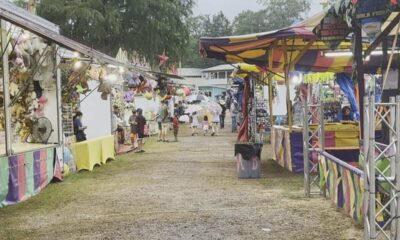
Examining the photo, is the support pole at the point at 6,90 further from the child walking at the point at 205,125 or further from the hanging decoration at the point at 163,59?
the hanging decoration at the point at 163,59

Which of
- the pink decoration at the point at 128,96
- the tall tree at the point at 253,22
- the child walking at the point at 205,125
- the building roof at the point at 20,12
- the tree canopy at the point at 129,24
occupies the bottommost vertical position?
the child walking at the point at 205,125

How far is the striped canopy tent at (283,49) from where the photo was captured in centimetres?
1079

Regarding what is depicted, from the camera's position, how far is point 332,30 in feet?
24.4

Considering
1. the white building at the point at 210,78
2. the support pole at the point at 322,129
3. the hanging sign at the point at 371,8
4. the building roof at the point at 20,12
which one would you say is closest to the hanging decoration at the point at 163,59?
the building roof at the point at 20,12

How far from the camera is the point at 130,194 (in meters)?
9.84

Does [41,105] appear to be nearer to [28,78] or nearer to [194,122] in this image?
[28,78]

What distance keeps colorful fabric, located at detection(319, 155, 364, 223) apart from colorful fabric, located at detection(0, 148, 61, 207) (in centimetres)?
528

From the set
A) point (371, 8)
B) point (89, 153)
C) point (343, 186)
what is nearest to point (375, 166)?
point (371, 8)

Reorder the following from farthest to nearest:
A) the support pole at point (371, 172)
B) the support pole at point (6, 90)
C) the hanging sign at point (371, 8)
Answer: the support pole at point (6, 90) < the hanging sign at point (371, 8) < the support pole at point (371, 172)

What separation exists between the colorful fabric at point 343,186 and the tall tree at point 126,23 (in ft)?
69.6

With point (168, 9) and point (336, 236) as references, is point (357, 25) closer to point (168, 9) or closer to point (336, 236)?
point (336, 236)

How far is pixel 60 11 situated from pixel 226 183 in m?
20.0

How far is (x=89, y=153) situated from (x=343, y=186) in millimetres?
7588

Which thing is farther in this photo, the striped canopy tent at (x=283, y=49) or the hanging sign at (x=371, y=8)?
the striped canopy tent at (x=283, y=49)
